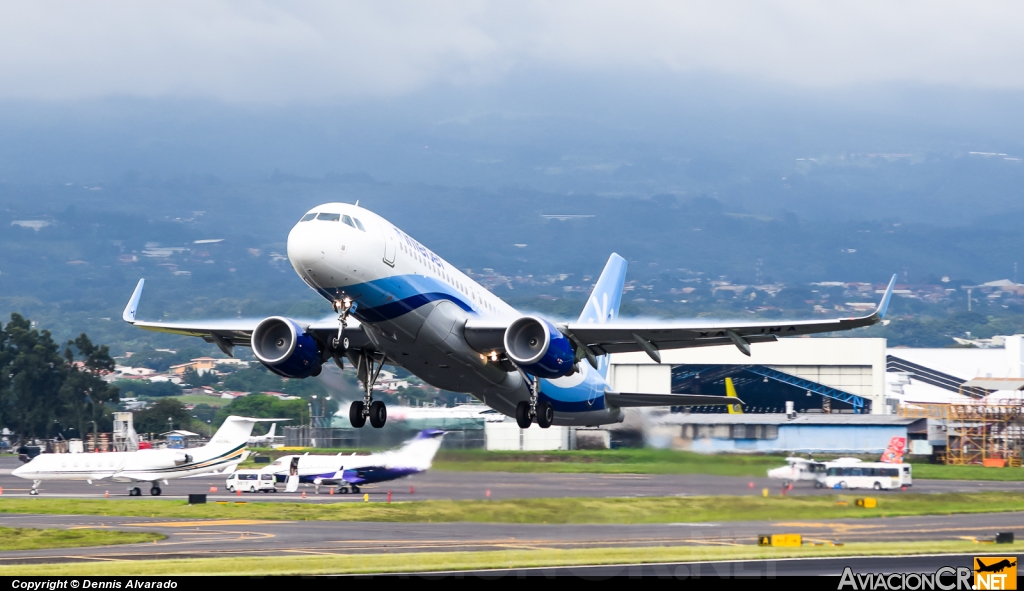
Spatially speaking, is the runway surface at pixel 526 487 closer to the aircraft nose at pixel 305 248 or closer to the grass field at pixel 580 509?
the grass field at pixel 580 509

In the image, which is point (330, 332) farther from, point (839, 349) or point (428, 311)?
point (839, 349)

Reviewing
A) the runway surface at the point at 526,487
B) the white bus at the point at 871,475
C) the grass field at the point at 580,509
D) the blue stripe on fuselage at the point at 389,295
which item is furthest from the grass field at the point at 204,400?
the blue stripe on fuselage at the point at 389,295

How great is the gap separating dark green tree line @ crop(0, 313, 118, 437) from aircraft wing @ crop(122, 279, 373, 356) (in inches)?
2761

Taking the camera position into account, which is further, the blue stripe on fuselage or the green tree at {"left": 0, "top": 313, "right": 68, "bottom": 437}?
the green tree at {"left": 0, "top": 313, "right": 68, "bottom": 437}

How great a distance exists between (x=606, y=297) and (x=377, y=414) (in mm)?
13997

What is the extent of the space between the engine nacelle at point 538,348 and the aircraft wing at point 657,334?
518mm

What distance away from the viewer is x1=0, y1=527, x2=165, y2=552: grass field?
41.0 meters

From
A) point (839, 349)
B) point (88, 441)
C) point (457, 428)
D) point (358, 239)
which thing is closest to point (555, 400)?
point (457, 428)

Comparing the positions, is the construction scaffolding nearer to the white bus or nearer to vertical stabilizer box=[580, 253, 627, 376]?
the white bus

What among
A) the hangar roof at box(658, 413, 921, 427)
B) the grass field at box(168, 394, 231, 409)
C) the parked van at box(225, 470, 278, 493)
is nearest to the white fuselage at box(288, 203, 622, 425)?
the hangar roof at box(658, 413, 921, 427)

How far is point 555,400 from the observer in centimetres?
4038

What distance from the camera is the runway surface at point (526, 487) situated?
42469mm

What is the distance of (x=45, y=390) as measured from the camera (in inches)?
4136

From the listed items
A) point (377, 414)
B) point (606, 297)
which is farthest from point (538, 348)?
point (606, 297)
